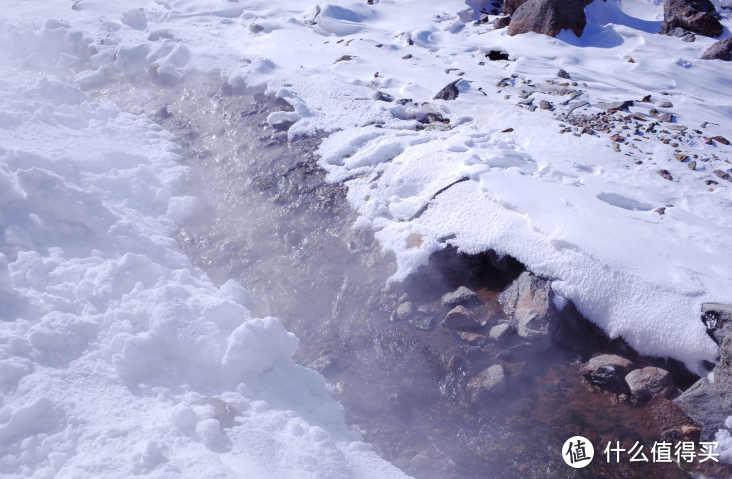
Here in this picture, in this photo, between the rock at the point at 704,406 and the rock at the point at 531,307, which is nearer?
the rock at the point at 704,406

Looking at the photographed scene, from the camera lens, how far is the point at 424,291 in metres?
3.69

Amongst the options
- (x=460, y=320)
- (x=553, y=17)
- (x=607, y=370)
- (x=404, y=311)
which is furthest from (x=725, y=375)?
(x=553, y=17)

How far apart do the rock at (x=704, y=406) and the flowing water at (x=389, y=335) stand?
153 mm

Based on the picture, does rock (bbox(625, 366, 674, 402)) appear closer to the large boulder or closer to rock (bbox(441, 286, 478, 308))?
rock (bbox(441, 286, 478, 308))

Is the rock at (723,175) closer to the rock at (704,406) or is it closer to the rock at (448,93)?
the rock at (704,406)

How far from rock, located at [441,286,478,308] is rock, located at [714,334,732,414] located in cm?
162

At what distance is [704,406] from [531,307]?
117 centimetres

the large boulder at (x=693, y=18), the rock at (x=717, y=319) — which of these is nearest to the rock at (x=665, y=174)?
the rock at (x=717, y=319)

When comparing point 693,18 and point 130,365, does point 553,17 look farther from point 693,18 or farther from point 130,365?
point 130,365

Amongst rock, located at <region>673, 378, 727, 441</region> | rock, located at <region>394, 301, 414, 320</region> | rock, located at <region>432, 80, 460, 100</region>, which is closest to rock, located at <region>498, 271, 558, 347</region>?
rock, located at <region>394, 301, 414, 320</region>

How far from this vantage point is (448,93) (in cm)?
571

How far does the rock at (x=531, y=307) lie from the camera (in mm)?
3184

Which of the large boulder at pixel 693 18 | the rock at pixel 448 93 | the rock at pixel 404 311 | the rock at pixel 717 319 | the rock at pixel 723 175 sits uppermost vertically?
the large boulder at pixel 693 18

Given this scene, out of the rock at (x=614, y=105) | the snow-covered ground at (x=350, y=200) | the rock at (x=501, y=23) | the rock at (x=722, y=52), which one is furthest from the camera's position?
the rock at (x=501, y=23)
